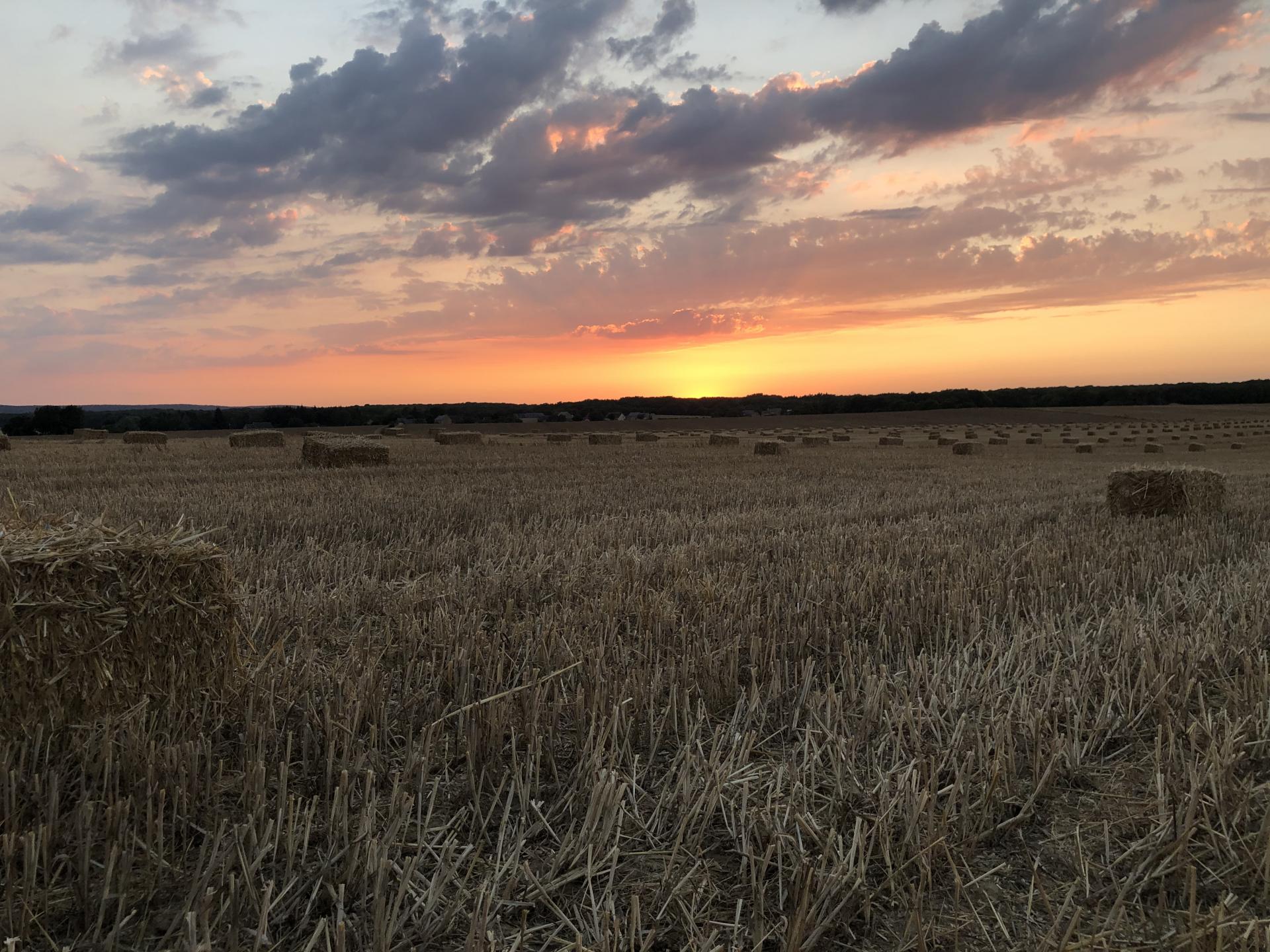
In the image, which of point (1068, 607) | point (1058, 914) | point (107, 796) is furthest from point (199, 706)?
point (1068, 607)

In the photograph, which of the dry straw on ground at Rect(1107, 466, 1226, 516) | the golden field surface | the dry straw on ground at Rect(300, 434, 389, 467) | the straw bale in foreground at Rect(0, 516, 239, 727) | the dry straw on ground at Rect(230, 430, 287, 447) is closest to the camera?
the golden field surface

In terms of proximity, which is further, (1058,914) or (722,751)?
(722,751)

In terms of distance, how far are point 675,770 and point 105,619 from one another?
7.76ft

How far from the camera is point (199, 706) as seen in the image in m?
3.61

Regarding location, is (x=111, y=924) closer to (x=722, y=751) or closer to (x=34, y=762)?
(x=34, y=762)

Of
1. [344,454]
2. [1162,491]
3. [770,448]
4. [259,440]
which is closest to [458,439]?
[259,440]

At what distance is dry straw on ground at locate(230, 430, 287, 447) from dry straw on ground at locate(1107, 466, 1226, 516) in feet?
76.5

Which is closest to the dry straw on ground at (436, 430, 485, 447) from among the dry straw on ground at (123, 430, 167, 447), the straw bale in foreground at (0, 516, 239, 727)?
the dry straw on ground at (123, 430, 167, 447)

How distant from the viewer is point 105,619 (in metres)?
3.42

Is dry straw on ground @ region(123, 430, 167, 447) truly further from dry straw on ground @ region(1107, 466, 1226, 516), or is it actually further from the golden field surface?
dry straw on ground @ region(1107, 466, 1226, 516)

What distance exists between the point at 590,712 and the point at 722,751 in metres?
0.60

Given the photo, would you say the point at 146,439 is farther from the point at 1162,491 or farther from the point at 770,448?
the point at 1162,491

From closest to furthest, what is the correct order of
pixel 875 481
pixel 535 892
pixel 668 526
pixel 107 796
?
pixel 535 892
pixel 107 796
pixel 668 526
pixel 875 481

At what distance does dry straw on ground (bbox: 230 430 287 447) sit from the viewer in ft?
86.8
